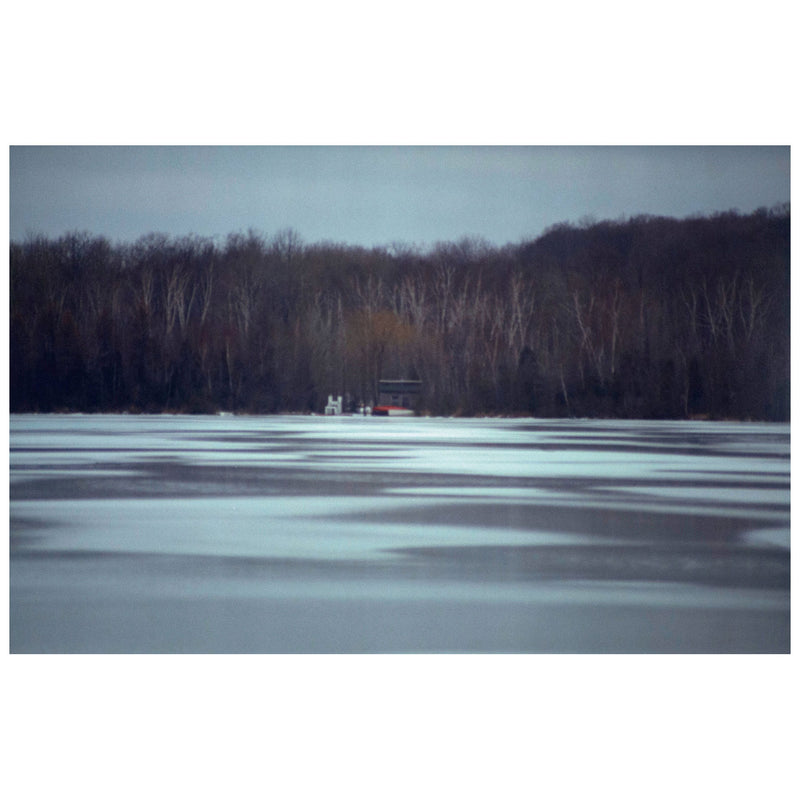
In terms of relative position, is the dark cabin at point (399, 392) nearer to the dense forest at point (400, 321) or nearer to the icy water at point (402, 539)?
the dense forest at point (400, 321)

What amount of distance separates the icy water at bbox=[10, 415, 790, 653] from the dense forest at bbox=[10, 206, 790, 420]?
0.98 ft

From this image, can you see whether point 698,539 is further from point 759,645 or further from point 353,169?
point 353,169

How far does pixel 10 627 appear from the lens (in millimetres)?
4867

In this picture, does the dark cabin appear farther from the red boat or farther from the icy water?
the icy water

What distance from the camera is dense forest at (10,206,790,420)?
689 cm

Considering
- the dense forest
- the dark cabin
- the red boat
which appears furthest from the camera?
the dark cabin

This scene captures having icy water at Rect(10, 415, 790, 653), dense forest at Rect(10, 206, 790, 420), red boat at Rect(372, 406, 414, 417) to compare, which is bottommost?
icy water at Rect(10, 415, 790, 653)

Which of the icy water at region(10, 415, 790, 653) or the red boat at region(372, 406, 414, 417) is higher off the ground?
the red boat at region(372, 406, 414, 417)

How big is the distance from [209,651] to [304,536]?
4.17 ft

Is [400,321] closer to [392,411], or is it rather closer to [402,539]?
[392,411]

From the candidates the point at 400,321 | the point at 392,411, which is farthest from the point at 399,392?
the point at 400,321

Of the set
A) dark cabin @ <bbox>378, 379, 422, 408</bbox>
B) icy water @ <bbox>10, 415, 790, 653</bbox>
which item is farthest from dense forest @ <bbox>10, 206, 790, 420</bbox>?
icy water @ <bbox>10, 415, 790, 653</bbox>

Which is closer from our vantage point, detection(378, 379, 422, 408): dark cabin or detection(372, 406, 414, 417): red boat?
detection(372, 406, 414, 417): red boat
